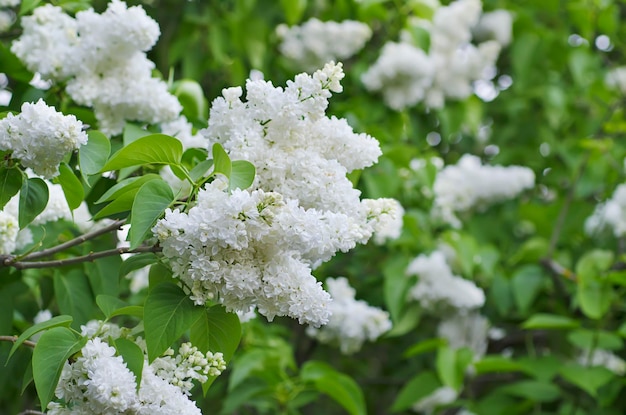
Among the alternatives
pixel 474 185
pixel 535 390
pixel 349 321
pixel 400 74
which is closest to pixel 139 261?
pixel 349 321

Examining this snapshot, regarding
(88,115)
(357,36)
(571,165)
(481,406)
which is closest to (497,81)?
(571,165)

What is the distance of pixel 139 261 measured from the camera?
125 centimetres

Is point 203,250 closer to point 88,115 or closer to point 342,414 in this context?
point 88,115

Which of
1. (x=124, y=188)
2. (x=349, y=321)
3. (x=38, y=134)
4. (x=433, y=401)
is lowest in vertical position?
(x=433, y=401)

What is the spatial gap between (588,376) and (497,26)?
1495mm

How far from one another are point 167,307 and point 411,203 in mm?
1862

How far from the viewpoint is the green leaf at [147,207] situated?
1.11 meters

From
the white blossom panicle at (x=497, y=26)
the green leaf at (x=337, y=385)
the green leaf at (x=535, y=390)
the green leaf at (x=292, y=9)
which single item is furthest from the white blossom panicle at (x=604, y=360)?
the green leaf at (x=292, y=9)

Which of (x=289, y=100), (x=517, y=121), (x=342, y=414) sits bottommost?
(x=342, y=414)

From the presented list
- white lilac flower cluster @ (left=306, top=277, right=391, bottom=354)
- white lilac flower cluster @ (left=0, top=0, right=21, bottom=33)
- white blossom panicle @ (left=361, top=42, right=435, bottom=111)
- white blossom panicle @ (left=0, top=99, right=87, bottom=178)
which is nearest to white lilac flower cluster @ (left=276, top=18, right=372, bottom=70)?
white blossom panicle @ (left=361, top=42, right=435, bottom=111)

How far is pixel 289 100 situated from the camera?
1213 millimetres

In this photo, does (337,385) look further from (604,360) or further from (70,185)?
(604,360)

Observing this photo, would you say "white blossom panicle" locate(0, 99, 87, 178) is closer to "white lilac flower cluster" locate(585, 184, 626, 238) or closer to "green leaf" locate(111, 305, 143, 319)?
"green leaf" locate(111, 305, 143, 319)

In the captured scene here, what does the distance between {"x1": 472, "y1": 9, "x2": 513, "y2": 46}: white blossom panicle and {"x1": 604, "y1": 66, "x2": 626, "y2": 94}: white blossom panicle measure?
0.43m
